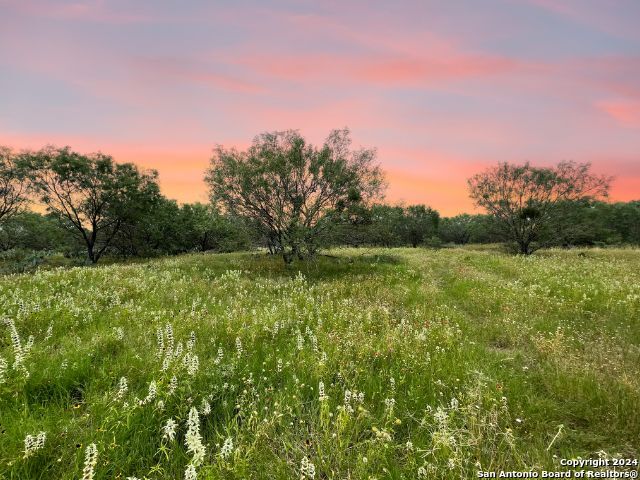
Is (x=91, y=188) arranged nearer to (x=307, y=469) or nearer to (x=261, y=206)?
(x=261, y=206)

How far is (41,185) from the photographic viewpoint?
35.1 m

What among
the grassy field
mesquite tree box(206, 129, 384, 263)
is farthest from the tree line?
the grassy field

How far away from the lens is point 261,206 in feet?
67.4

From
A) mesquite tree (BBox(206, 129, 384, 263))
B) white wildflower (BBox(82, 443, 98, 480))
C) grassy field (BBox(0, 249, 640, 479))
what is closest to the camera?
white wildflower (BBox(82, 443, 98, 480))

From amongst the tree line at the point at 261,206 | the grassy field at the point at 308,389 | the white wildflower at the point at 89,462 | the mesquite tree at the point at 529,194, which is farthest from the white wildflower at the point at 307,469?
the mesquite tree at the point at 529,194

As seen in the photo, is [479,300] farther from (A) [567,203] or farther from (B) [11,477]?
(A) [567,203]

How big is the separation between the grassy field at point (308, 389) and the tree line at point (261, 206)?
10038 millimetres

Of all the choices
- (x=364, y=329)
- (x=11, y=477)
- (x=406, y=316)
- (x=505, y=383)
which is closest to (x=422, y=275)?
(x=406, y=316)

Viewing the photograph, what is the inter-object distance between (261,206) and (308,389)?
16.6m

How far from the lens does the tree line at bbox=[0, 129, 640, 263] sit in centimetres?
1988

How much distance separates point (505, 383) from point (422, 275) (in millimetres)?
11825

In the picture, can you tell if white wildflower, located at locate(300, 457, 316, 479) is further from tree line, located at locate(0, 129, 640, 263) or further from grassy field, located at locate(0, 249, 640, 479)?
tree line, located at locate(0, 129, 640, 263)

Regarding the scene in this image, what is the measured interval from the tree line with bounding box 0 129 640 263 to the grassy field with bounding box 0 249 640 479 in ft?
32.9

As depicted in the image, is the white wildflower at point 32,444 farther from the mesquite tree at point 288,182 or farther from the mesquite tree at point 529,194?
the mesquite tree at point 529,194
